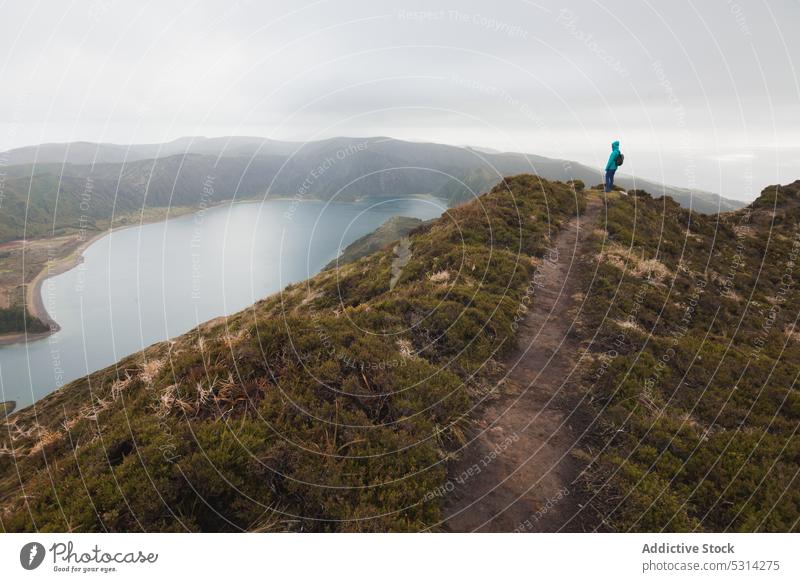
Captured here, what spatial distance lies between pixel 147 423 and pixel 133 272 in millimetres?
182893

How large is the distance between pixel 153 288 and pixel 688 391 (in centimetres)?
17069

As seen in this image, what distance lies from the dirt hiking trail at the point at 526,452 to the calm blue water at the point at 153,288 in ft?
200

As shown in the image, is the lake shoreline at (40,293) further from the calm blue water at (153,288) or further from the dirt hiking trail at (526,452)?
the dirt hiking trail at (526,452)

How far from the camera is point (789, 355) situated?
1305 cm

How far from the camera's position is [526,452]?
788 cm

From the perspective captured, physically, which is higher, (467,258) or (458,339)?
(467,258)

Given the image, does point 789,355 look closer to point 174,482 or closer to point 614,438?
point 614,438

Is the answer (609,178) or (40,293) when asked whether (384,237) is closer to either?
(609,178)

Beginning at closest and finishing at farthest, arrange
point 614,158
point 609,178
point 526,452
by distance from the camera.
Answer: point 526,452, point 614,158, point 609,178

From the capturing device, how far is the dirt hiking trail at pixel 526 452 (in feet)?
21.1

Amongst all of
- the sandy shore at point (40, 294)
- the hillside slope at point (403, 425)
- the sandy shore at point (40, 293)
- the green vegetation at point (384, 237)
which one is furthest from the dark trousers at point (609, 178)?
the sandy shore at point (40, 294)

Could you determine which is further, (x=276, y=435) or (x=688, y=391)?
(x=688, y=391)

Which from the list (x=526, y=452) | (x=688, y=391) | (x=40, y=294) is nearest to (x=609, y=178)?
(x=688, y=391)
